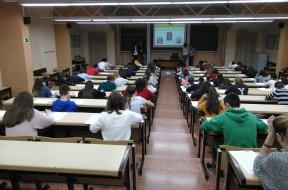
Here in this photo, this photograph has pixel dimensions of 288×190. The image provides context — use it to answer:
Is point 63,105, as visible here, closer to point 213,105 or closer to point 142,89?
point 142,89

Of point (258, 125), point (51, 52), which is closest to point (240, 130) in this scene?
point (258, 125)

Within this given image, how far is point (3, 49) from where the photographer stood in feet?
24.3

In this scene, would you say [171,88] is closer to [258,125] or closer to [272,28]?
[272,28]

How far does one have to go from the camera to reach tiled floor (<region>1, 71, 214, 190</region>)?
2.88m

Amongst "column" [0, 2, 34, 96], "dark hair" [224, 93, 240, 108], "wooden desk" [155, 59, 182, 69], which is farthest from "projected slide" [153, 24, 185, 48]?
"dark hair" [224, 93, 240, 108]

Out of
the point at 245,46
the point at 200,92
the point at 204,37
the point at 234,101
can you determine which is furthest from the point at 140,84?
the point at 245,46

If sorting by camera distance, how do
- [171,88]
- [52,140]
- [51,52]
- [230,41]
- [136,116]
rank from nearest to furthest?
[52,140] < [136,116] < [171,88] < [51,52] < [230,41]

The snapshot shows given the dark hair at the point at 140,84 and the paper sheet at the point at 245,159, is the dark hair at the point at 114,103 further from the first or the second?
the dark hair at the point at 140,84

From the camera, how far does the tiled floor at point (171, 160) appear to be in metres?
2.88

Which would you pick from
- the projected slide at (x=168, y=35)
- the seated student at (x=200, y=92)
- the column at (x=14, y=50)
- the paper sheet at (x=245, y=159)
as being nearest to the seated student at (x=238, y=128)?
the paper sheet at (x=245, y=159)

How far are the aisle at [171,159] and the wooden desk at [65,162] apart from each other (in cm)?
78

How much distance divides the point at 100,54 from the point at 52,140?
1400 cm

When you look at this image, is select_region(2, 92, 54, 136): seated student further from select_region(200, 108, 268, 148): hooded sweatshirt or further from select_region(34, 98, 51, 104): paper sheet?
select_region(200, 108, 268, 148): hooded sweatshirt

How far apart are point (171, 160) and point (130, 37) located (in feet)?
42.6
